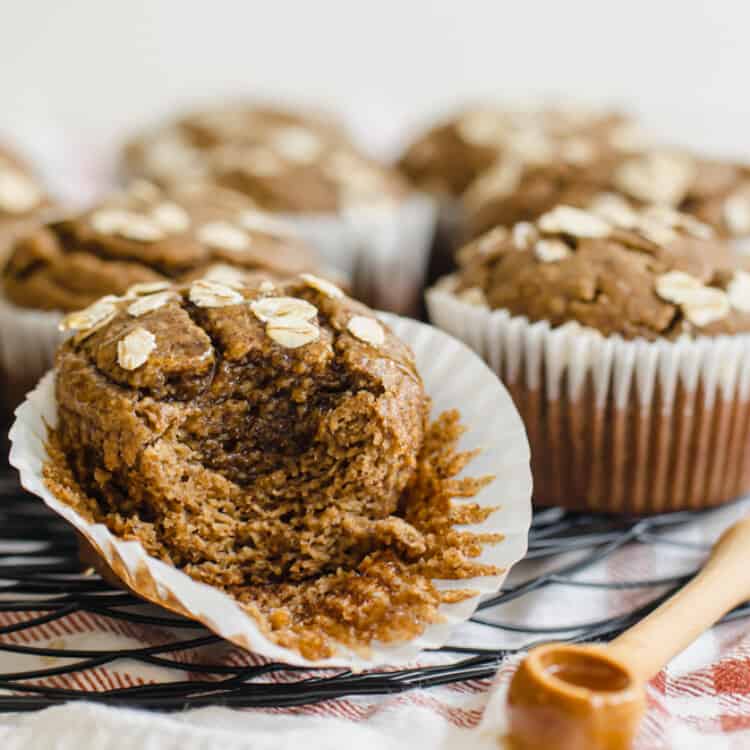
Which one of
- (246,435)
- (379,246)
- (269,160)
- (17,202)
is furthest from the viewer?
(269,160)

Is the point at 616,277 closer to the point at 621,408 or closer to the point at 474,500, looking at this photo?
the point at 621,408

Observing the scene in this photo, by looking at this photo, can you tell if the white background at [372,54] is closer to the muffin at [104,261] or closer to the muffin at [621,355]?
the muffin at [104,261]

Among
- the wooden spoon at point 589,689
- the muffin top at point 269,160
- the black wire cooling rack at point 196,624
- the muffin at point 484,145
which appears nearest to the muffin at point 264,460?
the black wire cooling rack at point 196,624

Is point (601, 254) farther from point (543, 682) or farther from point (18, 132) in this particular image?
point (18, 132)

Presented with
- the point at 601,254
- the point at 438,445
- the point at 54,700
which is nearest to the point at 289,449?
the point at 438,445

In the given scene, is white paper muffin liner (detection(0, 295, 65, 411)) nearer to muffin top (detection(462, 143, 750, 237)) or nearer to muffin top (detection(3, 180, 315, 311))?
muffin top (detection(3, 180, 315, 311))

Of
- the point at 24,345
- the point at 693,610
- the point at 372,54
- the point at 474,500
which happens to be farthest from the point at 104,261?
the point at 372,54
